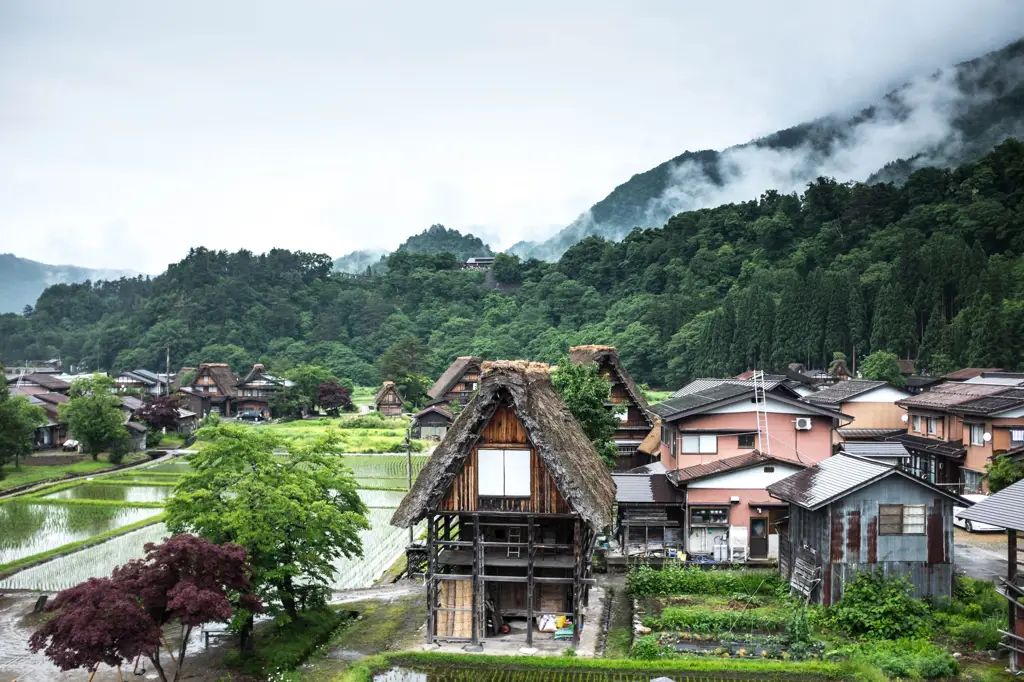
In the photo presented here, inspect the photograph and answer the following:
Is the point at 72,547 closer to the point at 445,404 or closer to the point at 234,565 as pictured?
the point at 234,565

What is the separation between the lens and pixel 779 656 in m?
14.2

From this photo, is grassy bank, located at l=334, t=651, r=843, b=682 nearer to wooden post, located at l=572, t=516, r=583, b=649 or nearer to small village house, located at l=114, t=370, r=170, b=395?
wooden post, located at l=572, t=516, r=583, b=649

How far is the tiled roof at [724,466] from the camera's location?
21047mm

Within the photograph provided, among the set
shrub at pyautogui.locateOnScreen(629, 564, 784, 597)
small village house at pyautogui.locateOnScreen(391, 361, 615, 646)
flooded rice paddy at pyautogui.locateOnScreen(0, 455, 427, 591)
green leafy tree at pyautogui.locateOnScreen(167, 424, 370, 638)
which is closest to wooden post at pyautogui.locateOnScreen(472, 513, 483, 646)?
small village house at pyautogui.locateOnScreen(391, 361, 615, 646)

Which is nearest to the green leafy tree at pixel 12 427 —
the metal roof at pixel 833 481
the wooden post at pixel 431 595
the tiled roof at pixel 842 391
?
the wooden post at pixel 431 595

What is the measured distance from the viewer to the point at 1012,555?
13.7m

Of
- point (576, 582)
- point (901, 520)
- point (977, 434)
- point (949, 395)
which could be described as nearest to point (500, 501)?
point (576, 582)

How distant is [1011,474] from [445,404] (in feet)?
133

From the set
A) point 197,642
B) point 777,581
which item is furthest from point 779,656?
point 197,642

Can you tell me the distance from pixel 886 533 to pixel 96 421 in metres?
39.3

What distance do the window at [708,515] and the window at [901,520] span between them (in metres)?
5.14

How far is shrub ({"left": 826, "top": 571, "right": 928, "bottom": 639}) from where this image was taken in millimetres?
15289

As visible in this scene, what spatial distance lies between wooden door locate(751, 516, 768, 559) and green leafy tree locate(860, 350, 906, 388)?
88.1 ft

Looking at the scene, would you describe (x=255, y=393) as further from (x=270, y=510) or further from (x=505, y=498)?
(x=505, y=498)
